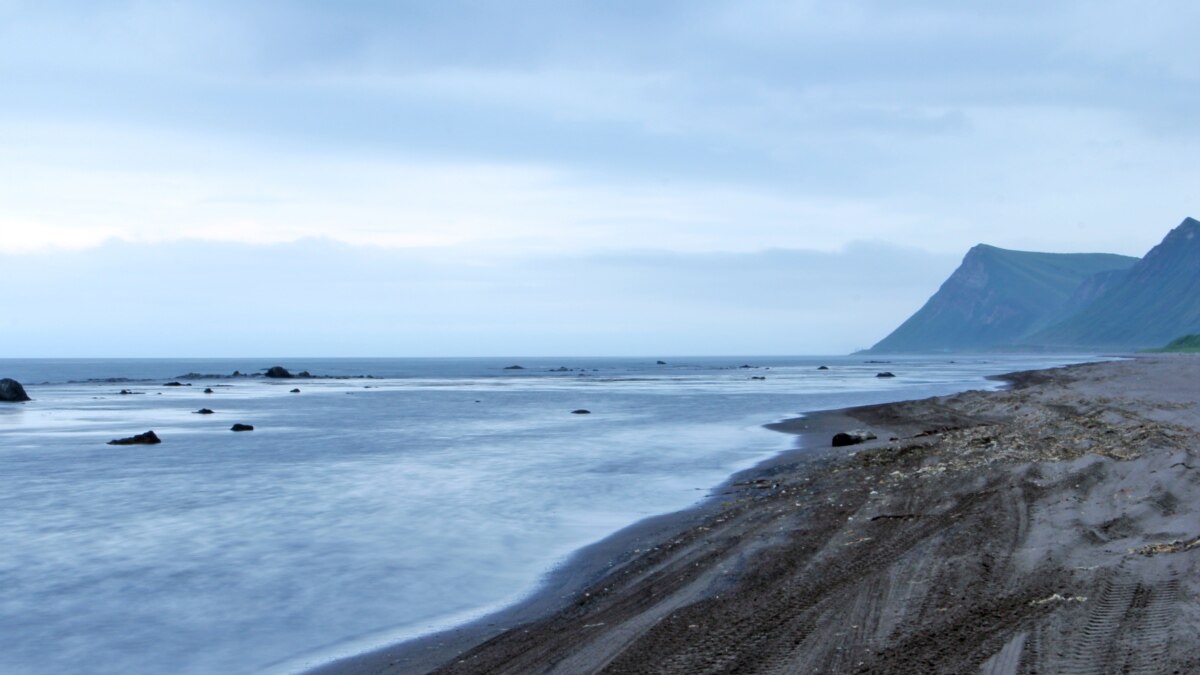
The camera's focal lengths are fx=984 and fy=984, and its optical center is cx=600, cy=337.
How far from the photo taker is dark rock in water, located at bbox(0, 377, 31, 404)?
67688 millimetres

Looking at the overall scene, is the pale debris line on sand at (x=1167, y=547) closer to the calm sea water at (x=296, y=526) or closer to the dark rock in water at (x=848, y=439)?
the calm sea water at (x=296, y=526)

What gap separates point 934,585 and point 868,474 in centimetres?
1022

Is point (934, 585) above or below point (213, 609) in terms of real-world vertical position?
above

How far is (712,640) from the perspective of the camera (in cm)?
782

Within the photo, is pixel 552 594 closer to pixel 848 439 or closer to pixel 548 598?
pixel 548 598

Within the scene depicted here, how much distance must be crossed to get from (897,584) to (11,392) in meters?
73.7

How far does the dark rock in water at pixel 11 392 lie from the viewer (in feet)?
222

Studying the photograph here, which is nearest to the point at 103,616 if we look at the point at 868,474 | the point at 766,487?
the point at 766,487

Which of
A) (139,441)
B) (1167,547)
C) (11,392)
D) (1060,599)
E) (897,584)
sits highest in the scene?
(11,392)

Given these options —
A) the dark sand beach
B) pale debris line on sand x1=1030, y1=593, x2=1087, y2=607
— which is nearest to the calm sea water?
the dark sand beach

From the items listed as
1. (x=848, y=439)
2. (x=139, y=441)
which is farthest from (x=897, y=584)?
(x=139, y=441)

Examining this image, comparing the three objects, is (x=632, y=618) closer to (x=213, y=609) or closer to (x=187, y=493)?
(x=213, y=609)

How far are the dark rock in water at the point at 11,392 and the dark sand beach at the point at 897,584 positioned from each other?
216 feet

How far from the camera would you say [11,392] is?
68250 millimetres
